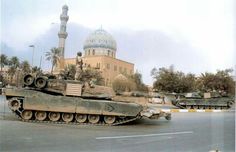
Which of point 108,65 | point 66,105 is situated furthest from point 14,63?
point 66,105

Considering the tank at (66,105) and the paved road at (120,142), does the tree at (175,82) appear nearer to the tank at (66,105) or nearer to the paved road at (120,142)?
the tank at (66,105)

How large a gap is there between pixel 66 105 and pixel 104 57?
5366 centimetres

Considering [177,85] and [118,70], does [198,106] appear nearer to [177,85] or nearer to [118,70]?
[177,85]

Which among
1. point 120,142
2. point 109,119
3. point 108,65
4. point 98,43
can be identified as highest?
point 98,43

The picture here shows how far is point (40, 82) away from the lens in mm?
11109

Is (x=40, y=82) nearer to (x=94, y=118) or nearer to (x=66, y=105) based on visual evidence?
(x=66, y=105)

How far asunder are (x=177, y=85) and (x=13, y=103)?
34.2 m

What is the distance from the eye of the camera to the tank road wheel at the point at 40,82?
435 inches

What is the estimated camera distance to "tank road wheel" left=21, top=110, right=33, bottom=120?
420 inches

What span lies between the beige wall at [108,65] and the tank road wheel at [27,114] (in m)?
49.6

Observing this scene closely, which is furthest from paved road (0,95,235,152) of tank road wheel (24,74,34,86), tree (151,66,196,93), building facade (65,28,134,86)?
building facade (65,28,134,86)

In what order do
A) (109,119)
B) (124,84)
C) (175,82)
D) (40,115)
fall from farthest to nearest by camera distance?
(124,84)
(175,82)
(109,119)
(40,115)

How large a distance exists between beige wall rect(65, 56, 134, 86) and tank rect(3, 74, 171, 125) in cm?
4923

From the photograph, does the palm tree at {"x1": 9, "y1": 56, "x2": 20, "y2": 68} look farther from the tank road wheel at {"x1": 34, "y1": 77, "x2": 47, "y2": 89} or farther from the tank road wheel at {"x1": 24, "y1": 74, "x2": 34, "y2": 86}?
the tank road wheel at {"x1": 34, "y1": 77, "x2": 47, "y2": 89}
